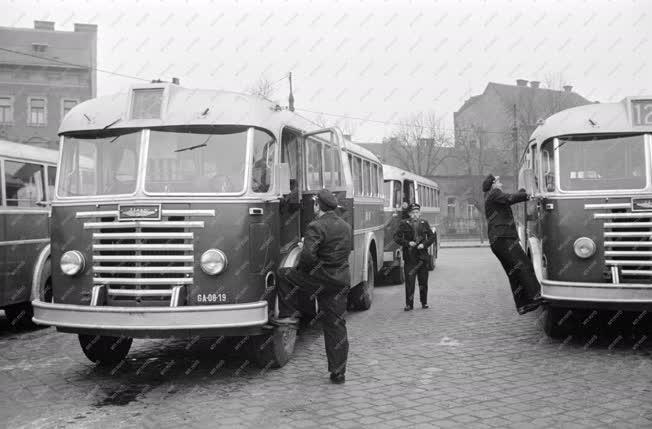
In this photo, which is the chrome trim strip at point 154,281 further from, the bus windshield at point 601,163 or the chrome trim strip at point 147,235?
the bus windshield at point 601,163

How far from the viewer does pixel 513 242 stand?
8461 mm

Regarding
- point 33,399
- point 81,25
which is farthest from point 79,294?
point 81,25

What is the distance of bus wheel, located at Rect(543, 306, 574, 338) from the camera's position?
8.38 m

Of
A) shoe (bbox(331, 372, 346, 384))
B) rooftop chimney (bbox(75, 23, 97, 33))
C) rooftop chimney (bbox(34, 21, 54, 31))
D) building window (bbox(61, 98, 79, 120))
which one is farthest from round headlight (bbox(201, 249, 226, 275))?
rooftop chimney (bbox(34, 21, 54, 31))

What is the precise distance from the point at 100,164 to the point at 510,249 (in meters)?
5.08

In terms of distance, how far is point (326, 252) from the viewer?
258 inches

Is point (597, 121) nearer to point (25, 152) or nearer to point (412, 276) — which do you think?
point (412, 276)

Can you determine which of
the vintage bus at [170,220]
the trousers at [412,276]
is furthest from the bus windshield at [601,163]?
the trousers at [412,276]

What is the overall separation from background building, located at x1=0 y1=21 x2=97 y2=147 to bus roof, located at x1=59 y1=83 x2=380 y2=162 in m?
37.9

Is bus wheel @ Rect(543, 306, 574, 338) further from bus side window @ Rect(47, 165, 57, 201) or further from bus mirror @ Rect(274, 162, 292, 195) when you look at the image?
bus side window @ Rect(47, 165, 57, 201)

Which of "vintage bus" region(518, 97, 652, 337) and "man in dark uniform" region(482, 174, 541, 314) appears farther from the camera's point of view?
"man in dark uniform" region(482, 174, 541, 314)

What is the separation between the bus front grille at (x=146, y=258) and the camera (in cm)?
631

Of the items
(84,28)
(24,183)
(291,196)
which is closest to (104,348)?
(291,196)

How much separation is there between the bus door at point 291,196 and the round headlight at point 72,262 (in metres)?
2.11
